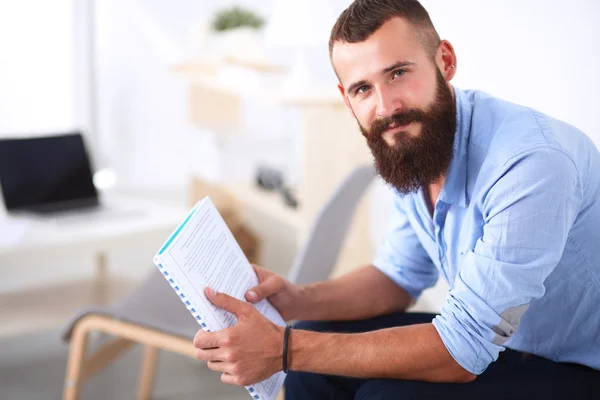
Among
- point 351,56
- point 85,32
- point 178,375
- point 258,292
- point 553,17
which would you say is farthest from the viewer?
point 85,32

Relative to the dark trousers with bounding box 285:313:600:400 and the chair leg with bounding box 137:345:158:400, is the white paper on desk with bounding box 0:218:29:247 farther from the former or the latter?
the dark trousers with bounding box 285:313:600:400

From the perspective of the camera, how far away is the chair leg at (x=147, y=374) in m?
2.05

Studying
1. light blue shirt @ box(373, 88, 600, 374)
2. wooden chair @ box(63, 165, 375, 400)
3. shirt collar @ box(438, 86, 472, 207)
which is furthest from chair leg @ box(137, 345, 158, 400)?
shirt collar @ box(438, 86, 472, 207)

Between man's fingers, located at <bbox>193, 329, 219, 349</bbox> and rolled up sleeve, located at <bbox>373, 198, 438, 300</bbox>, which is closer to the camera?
man's fingers, located at <bbox>193, 329, 219, 349</bbox>

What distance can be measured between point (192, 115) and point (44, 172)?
1.40 m

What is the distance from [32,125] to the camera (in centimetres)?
397

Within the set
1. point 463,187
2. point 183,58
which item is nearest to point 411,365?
point 463,187

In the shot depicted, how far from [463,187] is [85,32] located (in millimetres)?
3320

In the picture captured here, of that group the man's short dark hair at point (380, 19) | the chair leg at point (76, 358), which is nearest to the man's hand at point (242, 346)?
the man's short dark hair at point (380, 19)

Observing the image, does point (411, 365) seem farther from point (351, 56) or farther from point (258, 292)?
point (351, 56)

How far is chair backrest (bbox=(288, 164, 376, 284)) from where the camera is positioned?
1.59 meters

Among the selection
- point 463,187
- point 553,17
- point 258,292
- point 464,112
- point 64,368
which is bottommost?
point 64,368

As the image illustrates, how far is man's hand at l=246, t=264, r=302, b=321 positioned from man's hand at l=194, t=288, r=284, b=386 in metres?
0.17

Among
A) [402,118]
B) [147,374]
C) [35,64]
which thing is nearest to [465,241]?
[402,118]
